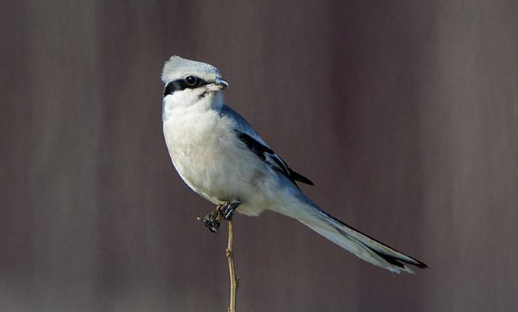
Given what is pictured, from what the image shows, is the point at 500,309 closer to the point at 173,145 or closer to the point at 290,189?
the point at 290,189

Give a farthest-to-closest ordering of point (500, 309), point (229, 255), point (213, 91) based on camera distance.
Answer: point (500, 309) < point (213, 91) < point (229, 255)

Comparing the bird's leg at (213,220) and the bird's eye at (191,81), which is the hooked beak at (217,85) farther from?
the bird's leg at (213,220)

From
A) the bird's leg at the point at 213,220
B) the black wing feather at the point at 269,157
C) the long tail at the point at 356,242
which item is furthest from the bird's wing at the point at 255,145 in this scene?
the bird's leg at the point at 213,220

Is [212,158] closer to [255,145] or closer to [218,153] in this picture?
[218,153]

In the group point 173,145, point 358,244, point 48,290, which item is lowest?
point 48,290

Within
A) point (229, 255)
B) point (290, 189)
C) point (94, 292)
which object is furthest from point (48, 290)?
point (229, 255)

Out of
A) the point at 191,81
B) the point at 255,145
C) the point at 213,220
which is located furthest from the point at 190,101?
the point at 213,220
